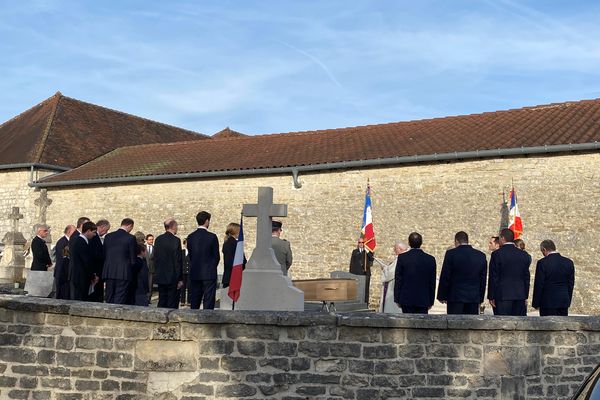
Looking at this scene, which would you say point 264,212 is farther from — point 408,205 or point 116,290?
point 408,205

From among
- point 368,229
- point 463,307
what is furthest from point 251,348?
point 368,229

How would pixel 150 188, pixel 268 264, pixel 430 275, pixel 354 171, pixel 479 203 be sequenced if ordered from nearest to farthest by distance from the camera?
1. pixel 430 275
2. pixel 268 264
3. pixel 479 203
4. pixel 354 171
5. pixel 150 188

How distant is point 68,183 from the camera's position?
22.1 metres

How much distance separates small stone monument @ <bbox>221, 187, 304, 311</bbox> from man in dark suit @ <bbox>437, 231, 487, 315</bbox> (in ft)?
6.30

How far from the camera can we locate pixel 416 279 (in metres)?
7.77

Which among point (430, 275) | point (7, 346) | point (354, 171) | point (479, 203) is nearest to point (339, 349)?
point (430, 275)

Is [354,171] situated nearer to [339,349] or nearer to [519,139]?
[519,139]

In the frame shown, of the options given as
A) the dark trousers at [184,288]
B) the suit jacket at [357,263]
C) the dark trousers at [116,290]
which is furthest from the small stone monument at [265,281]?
the suit jacket at [357,263]

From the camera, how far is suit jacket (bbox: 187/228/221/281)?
8711mm

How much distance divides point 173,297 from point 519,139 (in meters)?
10.4

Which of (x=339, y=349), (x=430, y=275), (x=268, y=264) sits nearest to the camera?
(x=339, y=349)

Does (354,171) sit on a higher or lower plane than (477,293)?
higher

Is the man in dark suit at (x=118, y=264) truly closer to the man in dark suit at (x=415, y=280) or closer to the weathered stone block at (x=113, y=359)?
the weathered stone block at (x=113, y=359)

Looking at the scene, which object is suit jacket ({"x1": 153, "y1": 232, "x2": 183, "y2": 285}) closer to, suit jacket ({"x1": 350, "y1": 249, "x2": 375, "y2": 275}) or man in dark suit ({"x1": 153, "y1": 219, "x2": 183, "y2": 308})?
man in dark suit ({"x1": 153, "y1": 219, "x2": 183, "y2": 308})
